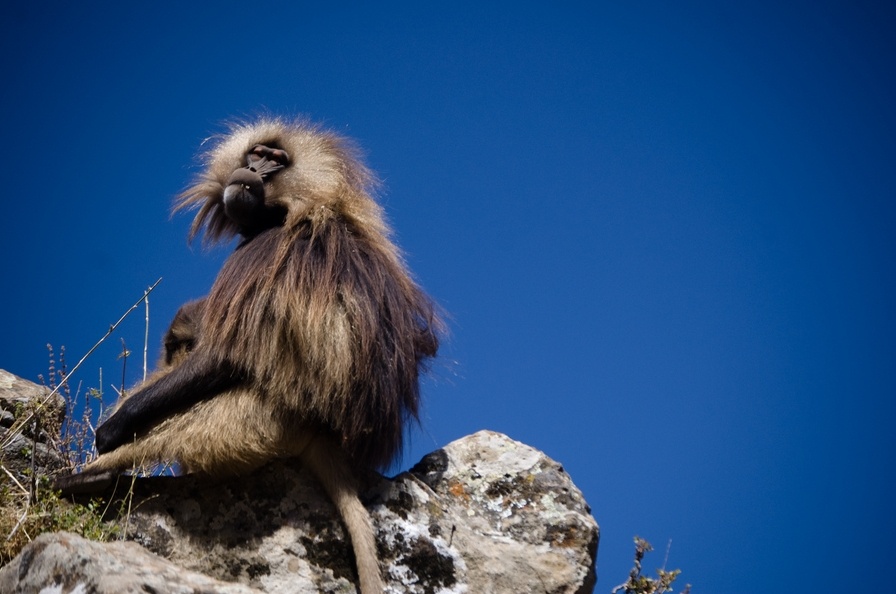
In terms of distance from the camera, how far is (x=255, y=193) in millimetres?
5234

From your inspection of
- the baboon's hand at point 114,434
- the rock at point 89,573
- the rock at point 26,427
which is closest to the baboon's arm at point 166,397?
the baboon's hand at point 114,434

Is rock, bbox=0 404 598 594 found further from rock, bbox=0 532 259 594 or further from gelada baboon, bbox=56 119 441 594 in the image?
rock, bbox=0 532 259 594

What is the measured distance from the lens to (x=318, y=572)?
4000mm

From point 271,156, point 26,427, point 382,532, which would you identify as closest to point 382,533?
point 382,532

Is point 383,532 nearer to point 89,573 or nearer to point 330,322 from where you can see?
point 330,322

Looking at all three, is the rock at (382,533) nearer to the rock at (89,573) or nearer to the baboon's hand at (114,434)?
the baboon's hand at (114,434)

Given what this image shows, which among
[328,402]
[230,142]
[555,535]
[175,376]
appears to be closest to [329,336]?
[328,402]

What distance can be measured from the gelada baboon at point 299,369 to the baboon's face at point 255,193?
1.24ft

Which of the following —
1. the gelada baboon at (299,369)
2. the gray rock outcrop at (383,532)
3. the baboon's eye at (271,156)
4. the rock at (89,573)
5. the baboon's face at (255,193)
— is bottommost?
the rock at (89,573)

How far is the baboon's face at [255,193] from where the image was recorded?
17.0 ft

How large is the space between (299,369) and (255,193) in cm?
139

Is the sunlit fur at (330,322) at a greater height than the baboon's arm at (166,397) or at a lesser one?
greater

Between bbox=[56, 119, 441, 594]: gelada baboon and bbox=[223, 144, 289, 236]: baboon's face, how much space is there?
379 mm

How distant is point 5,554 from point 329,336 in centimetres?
159
